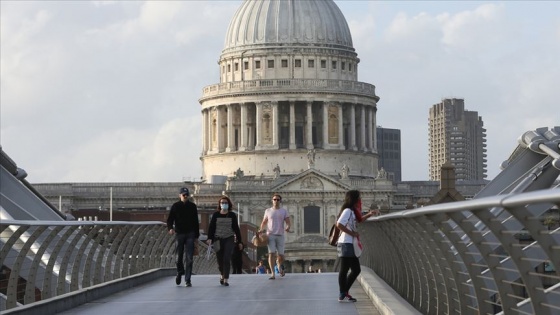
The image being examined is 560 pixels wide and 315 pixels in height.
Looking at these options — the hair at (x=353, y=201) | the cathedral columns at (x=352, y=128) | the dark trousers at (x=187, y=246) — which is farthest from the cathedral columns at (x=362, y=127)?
the hair at (x=353, y=201)

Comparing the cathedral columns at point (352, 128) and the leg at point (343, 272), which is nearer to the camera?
the leg at point (343, 272)

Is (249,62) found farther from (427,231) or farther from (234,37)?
(427,231)

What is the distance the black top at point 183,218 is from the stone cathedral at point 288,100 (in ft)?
448

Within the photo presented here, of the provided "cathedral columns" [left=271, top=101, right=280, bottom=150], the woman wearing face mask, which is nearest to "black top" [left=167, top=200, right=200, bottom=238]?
the woman wearing face mask

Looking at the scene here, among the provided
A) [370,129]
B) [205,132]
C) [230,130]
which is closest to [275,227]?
[230,130]

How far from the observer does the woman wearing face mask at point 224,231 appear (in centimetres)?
2806

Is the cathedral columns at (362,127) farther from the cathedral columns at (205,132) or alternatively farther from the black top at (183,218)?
the black top at (183,218)

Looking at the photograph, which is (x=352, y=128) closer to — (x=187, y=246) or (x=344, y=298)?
(x=187, y=246)

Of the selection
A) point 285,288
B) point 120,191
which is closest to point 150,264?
point 285,288

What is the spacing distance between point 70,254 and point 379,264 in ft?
28.0

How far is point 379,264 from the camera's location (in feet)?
93.4

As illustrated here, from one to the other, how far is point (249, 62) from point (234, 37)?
3907mm

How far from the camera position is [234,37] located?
174 meters

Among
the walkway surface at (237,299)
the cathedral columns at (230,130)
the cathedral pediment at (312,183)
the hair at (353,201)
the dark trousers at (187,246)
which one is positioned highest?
the cathedral columns at (230,130)
